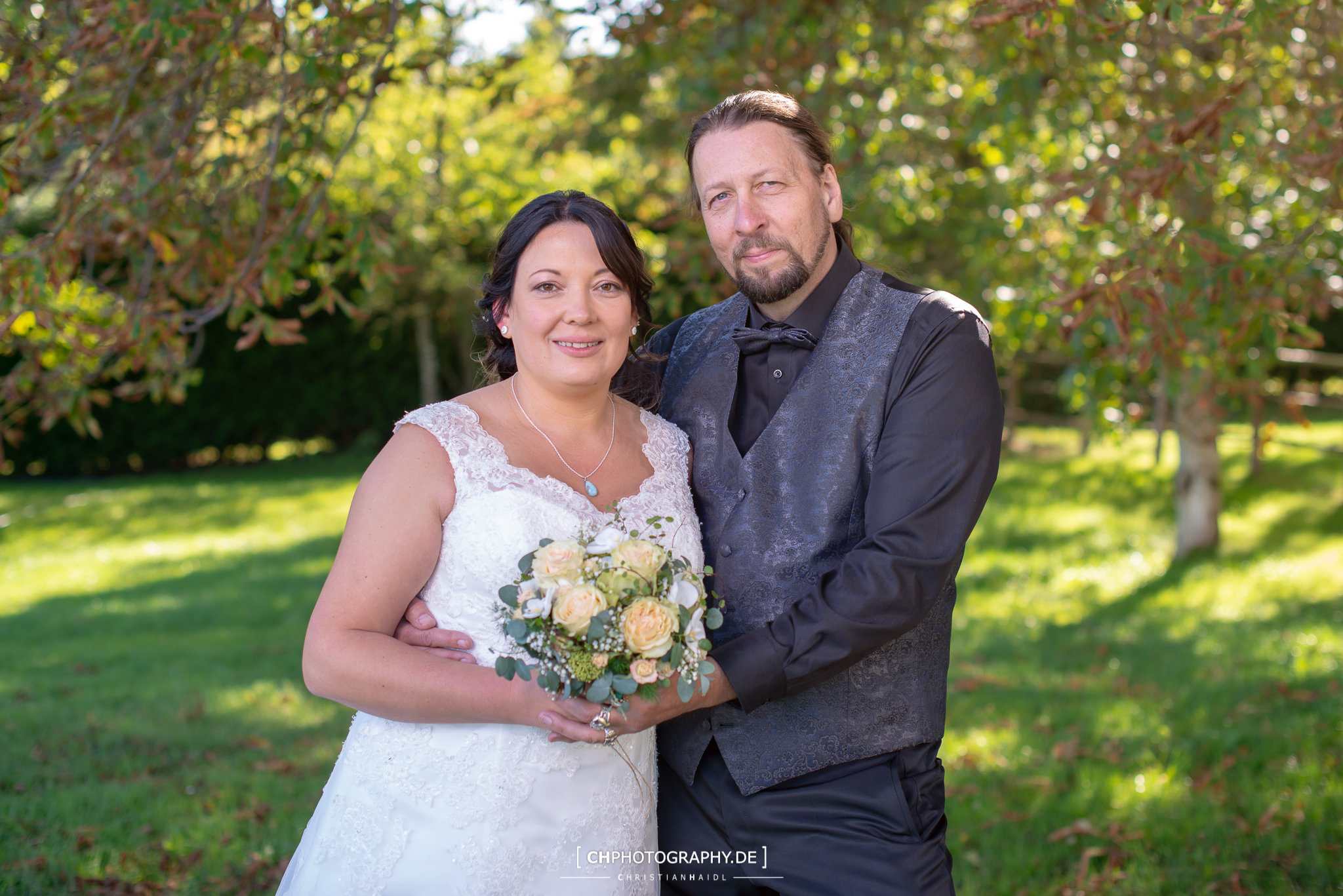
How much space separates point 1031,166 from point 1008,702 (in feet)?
13.9

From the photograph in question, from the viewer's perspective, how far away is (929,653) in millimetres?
2664

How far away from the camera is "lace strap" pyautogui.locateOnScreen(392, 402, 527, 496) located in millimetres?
2496

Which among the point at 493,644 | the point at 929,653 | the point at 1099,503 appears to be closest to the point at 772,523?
the point at 929,653

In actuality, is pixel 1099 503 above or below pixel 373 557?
below

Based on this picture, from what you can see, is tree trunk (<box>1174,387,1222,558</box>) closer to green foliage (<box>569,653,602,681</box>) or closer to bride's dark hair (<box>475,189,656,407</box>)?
bride's dark hair (<box>475,189,656,407</box>)

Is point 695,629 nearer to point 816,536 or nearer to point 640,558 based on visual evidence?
point 640,558

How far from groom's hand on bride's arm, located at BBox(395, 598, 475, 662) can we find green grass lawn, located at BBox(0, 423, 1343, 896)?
2.16 metres

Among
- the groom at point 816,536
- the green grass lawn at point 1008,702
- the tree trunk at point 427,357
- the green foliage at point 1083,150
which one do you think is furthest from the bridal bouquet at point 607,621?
the tree trunk at point 427,357

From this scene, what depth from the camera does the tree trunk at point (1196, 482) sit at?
884 cm

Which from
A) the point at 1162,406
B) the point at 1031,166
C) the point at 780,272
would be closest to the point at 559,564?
the point at 780,272

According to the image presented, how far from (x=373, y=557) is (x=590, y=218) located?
0.99 metres

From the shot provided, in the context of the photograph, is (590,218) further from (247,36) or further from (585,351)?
(247,36)

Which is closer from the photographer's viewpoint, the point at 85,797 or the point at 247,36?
the point at 247,36

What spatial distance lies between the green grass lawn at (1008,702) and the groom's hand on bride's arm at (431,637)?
2.16 metres
